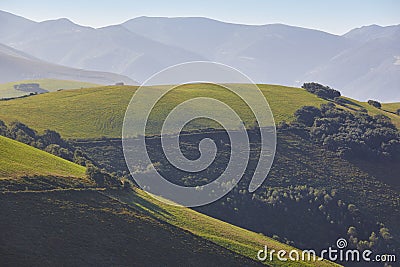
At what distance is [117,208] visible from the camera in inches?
2192

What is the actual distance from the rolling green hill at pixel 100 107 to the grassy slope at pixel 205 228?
143 ft

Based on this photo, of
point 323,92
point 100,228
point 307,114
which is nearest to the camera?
point 100,228

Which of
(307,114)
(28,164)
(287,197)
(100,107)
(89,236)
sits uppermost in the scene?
(307,114)

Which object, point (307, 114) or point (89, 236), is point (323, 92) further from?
point (89, 236)

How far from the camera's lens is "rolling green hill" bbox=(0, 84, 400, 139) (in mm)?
106188

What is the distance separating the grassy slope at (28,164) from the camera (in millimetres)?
56062

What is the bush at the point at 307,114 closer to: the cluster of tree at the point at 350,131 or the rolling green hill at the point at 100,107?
the cluster of tree at the point at 350,131

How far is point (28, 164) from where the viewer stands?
60.6 meters

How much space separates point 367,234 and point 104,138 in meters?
51.7

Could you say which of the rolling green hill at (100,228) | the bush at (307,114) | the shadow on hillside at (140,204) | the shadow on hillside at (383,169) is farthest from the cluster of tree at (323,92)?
the shadow on hillside at (140,204)

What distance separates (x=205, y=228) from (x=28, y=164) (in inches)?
859

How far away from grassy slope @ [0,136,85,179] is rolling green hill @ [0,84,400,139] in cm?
3302

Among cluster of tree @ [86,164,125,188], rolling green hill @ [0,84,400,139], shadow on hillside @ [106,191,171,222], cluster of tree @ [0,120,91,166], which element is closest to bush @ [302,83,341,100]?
rolling green hill @ [0,84,400,139]

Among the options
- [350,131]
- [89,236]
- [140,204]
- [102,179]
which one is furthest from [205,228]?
[350,131]
